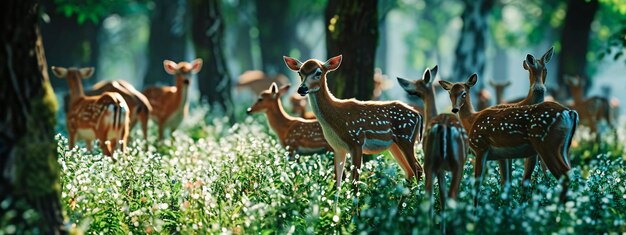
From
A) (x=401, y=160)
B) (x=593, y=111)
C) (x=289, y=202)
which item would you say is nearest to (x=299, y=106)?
(x=593, y=111)

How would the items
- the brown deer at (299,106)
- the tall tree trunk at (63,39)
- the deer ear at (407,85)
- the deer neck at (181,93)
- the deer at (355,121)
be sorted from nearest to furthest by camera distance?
the deer ear at (407,85) < the deer at (355,121) < the deer neck at (181,93) < the brown deer at (299,106) < the tall tree trunk at (63,39)

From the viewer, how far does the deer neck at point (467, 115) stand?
30.9 feet

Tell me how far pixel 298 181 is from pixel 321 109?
931mm

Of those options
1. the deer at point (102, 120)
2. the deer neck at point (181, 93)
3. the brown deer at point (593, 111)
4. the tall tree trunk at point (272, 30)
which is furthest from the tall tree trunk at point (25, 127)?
the tall tree trunk at point (272, 30)

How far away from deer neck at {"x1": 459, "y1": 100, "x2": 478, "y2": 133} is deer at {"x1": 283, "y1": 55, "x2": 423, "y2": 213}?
1.61ft

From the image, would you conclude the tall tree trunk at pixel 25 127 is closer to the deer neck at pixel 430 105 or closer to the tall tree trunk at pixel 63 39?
the deer neck at pixel 430 105

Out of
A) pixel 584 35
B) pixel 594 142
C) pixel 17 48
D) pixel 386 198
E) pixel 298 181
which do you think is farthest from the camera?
pixel 584 35

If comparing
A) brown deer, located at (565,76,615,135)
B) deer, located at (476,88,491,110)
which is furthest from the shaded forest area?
brown deer, located at (565,76,615,135)

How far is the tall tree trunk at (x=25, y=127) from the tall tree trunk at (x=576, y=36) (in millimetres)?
17979

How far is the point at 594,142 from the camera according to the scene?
15875mm

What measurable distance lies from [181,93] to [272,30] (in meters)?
15.1

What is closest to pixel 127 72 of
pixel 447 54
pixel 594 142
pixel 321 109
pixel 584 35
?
pixel 447 54

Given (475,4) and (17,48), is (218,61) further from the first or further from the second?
(17,48)

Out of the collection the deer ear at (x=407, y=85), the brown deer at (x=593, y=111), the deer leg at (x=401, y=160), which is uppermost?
the deer ear at (x=407, y=85)
